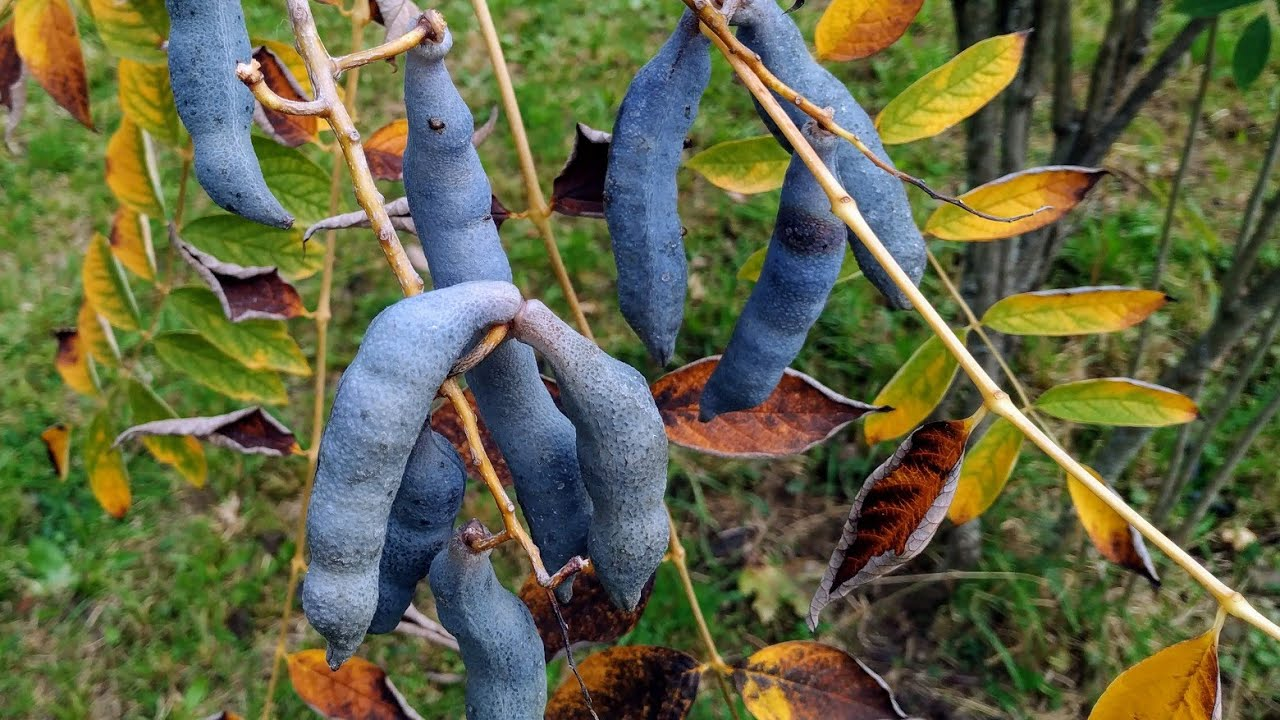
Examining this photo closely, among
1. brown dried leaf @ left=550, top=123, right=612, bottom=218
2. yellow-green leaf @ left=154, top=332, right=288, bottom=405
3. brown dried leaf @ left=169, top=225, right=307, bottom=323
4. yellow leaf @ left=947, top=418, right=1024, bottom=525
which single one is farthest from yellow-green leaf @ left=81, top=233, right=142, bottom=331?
yellow leaf @ left=947, top=418, right=1024, bottom=525

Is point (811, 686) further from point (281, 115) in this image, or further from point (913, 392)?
point (281, 115)

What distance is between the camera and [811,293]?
0.92 metres

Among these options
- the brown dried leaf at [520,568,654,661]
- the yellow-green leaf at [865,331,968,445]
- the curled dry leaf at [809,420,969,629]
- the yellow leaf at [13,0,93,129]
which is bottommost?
the brown dried leaf at [520,568,654,661]

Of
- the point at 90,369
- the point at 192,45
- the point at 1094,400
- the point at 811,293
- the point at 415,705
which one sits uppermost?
the point at 192,45

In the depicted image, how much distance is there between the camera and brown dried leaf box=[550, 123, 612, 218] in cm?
117

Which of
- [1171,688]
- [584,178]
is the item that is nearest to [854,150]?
[584,178]

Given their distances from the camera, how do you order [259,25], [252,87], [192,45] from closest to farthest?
[252,87] → [192,45] → [259,25]

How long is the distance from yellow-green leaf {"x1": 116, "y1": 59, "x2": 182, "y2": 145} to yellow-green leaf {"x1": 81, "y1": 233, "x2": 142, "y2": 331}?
11.5 inches

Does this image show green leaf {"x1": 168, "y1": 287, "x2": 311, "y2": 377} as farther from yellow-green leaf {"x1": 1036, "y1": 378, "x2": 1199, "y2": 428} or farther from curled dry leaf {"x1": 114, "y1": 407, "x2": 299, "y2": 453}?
yellow-green leaf {"x1": 1036, "y1": 378, "x2": 1199, "y2": 428}

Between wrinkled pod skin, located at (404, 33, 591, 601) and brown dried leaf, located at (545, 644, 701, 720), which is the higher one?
wrinkled pod skin, located at (404, 33, 591, 601)

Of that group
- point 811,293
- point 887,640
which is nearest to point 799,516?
point 887,640

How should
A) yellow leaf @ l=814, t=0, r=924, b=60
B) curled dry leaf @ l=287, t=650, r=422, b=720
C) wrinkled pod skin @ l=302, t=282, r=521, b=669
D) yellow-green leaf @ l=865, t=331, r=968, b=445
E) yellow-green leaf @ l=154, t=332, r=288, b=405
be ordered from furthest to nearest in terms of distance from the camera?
yellow-green leaf @ l=154, t=332, r=288, b=405
yellow-green leaf @ l=865, t=331, r=968, b=445
curled dry leaf @ l=287, t=650, r=422, b=720
yellow leaf @ l=814, t=0, r=924, b=60
wrinkled pod skin @ l=302, t=282, r=521, b=669

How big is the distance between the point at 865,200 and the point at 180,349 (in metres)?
1.18

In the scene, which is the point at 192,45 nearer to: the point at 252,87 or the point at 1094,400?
the point at 252,87
